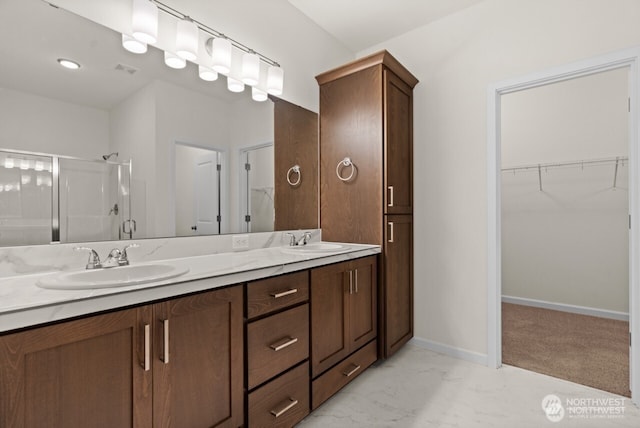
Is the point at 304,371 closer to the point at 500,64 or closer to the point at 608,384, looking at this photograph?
the point at 608,384

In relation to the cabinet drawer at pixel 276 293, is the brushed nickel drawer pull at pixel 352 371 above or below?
below

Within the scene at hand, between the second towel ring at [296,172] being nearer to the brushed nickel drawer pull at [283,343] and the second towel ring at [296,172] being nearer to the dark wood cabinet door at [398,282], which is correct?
the dark wood cabinet door at [398,282]

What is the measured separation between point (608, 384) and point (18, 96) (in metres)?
3.44

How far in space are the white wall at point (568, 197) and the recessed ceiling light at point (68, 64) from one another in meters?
4.12

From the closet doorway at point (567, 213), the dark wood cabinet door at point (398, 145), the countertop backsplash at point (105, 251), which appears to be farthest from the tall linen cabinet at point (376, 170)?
the closet doorway at point (567, 213)

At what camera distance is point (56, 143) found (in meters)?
1.36

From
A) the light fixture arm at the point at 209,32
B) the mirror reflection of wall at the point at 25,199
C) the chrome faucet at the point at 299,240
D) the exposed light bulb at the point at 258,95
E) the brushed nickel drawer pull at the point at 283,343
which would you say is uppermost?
the light fixture arm at the point at 209,32

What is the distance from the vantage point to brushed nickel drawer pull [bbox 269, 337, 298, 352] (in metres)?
1.41

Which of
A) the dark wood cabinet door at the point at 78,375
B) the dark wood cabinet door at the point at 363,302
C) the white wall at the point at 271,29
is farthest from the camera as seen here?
the dark wood cabinet door at the point at 363,302

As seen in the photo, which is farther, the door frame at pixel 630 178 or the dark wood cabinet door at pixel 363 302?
the dark wood cabinet door at pixel 363 302

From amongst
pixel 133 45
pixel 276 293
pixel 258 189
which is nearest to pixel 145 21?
pixel 133 45

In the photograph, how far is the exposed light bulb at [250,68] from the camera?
2045 mm

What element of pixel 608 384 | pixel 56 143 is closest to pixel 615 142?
pixel 608 384

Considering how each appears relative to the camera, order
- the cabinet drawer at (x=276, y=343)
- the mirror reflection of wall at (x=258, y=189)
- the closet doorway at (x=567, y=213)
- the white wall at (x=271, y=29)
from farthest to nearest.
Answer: the closet doorway at (x=567, y=213) < the mirror reflection of wall at (x=258, y=189) < the white wall at (x=271, y=29) < the cabinet drawer at (x=276, y=343)
